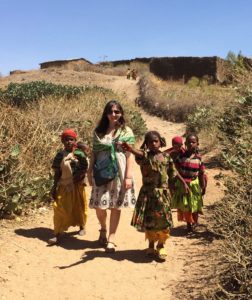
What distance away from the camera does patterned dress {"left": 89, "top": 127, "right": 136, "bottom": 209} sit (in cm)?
498

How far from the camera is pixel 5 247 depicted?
5.07m

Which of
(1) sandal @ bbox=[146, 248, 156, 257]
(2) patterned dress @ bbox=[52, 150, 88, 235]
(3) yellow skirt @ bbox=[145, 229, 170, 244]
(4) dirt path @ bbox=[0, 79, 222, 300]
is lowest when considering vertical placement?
(4) dirt path @ bbox=[0, 79, 222, 300]

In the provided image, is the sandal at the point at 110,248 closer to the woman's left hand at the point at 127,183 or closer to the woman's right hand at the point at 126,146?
the woman's left hand at the point at 127,183

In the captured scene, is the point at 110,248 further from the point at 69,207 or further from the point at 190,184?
the point at 190,184

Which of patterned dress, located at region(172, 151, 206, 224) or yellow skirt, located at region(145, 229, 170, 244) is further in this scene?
patterned dress, located at region(172, 151, 206, 224)

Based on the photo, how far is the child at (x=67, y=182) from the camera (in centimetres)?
536

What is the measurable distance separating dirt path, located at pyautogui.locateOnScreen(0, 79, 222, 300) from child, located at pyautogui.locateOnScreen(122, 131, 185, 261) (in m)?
0.44

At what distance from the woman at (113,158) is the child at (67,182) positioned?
0.39 m

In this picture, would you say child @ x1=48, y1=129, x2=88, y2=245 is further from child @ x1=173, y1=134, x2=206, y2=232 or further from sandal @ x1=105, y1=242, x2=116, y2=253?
child @ x1=173, y1=134, x2=206, y2=232

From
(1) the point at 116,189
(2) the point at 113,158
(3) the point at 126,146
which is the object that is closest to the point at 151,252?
(1) the point at 116,189

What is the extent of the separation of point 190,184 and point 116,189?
122 centimetres

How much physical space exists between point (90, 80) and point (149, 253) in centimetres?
2679

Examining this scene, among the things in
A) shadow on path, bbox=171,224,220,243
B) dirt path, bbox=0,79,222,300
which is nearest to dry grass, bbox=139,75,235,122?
shadow on path, bbox=171,224,220,243

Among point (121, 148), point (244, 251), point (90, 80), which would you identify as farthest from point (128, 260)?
point (90, 80)
